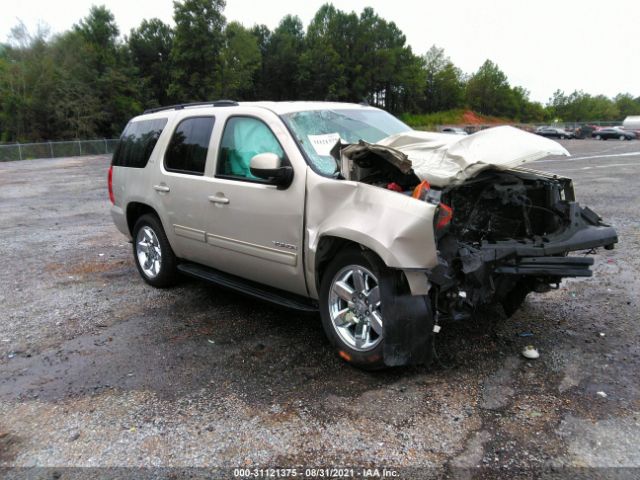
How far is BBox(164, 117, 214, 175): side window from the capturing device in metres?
4.79

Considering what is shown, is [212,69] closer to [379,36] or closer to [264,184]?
[379,36]

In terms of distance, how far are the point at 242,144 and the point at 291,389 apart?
2.12 meters

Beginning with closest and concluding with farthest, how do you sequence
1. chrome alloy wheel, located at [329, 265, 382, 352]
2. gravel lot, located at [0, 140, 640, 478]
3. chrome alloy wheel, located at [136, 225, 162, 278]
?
gravel lot, located at [0, 140, 640, 478] → chrome alloy wheel, located at [329, 265, 382, 352] → chrome alloy wheel, located at [136, 225, 162, 278]

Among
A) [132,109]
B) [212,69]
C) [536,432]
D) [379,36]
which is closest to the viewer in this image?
[536,432]

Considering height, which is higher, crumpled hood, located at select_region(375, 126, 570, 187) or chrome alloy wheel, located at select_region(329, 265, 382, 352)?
crumpled hood, located at select_region(375, 126, 570, 187)

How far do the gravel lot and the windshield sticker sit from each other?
4.95 feet

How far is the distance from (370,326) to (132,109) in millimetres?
60154

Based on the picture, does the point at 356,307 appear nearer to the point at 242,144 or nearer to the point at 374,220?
the point at 374,220

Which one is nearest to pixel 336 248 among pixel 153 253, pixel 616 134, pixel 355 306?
pixel 355 306

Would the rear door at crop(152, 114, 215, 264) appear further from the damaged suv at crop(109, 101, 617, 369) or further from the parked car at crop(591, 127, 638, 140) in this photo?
the parked car at crop(591, 127, 638, 140)

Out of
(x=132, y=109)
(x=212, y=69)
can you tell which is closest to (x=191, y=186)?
(x=132, y=109)

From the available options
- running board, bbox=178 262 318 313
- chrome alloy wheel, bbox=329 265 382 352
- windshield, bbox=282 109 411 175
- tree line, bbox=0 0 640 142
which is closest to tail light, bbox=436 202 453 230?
chrome alloy wheel, bbox=329 265 382 352

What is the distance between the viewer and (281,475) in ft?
8.67

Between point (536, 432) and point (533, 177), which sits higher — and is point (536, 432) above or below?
below
